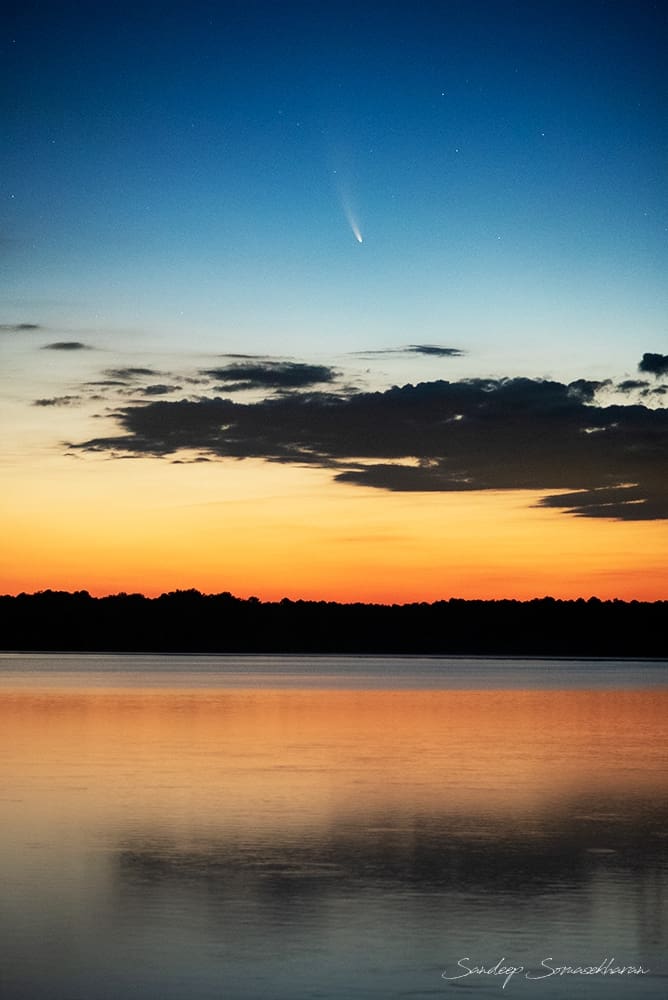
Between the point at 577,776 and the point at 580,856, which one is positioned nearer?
the point at 580,856

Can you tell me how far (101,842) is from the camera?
2152 centimetres

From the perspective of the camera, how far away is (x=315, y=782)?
97.7 ft

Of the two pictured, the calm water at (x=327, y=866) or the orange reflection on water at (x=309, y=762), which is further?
the orange reflection on water at (x=309, y=762)

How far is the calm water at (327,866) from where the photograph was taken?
44.2 feet

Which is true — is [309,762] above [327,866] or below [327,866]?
above

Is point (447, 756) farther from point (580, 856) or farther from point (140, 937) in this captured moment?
point (140, 937)

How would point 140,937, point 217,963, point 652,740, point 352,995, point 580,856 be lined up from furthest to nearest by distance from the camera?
point 652,740
point 580,856
point 140,937
point 217,963
point 352,995

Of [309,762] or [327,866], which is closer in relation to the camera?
[327,866]

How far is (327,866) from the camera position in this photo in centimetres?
1933

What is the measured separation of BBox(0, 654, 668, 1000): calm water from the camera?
13469mm

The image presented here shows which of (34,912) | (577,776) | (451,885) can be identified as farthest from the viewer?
(577,776)

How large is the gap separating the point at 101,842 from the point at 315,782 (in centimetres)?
881

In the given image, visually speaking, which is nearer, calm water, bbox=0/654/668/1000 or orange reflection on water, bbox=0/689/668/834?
calm water, bbox=0/654/668/1000

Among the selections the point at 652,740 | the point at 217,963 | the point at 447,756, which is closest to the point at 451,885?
the point at 217,963
